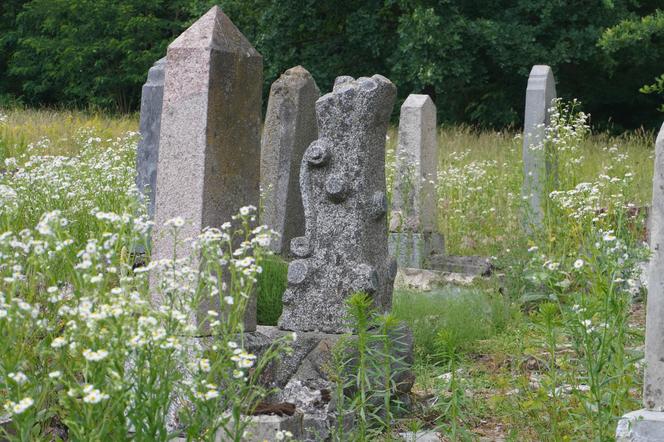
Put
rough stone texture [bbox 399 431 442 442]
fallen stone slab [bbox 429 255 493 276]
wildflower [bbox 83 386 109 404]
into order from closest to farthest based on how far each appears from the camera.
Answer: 1. wildflower [bbox 83 386 109 404]
2. rough stone texture [bbox 399 431 442 442]
3. fallen stone slab [bbox 429 255 493 276]

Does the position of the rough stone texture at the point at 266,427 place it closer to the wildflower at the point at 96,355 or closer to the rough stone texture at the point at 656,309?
the wildflower at the point at 96,355

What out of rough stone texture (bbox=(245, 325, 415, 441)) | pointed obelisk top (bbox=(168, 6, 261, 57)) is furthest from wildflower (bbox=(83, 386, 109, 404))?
pointed obelisk top (bbox=(168, 6, 261, 57))

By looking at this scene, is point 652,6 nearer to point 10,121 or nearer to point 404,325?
point 10,121

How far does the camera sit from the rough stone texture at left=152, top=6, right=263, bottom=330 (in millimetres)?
5066

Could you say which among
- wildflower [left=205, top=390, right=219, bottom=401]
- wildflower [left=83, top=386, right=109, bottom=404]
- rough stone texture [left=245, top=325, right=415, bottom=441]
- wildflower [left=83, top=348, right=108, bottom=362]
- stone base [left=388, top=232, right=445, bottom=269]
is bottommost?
rough stone texture [left=245, top=325, right=415, bottom=441]

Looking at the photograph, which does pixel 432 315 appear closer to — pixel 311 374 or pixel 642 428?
pixel 311 374

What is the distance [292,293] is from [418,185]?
15.7 feet

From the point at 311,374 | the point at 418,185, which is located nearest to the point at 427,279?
the point at 418,185

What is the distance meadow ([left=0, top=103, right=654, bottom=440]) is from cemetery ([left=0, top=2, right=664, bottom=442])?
0.8 inches

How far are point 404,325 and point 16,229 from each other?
2412 millimetres

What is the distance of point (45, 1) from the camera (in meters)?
26.9

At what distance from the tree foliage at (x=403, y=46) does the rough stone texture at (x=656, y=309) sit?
47.7 ft

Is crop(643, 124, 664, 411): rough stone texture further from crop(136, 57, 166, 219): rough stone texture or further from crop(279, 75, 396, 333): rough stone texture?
crop(136, 57, 166, 219): rough stone texture

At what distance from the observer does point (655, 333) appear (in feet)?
12.7
